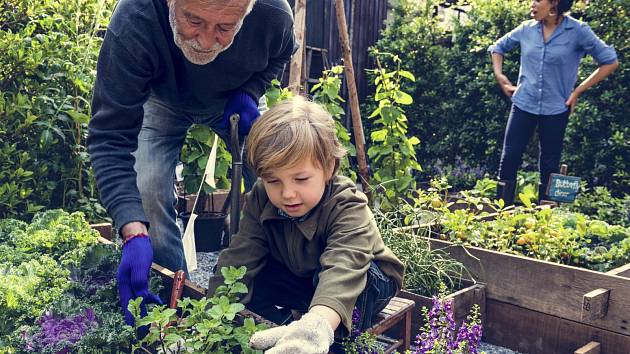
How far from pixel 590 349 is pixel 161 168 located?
5.77ft

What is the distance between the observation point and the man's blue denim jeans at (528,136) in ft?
14.1

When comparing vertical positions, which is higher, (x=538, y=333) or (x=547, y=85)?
(x=547, y=85)

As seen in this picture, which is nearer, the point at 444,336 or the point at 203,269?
the point at 444,336

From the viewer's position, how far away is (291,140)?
5.48ft

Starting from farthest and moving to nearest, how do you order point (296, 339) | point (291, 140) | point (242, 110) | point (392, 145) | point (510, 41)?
point (510, 41) < point (392, 145) < point (242, 110) < point (291, 140) < point (296, 339)

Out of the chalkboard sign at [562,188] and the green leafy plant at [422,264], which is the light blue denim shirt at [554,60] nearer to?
the chalkboard sign at [562,188]

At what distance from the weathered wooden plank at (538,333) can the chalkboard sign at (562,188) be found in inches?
50.9

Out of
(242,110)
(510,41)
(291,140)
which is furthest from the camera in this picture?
(510,41)

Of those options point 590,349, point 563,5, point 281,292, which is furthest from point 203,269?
point 563,5

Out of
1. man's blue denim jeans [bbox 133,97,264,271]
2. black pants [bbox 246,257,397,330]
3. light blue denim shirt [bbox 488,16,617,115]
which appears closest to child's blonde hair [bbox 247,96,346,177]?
black pants [bbox 246,257,397,330]

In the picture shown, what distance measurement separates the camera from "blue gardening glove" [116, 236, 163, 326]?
1725 mm

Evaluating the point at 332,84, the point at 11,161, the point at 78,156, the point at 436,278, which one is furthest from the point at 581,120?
the point at 11,161

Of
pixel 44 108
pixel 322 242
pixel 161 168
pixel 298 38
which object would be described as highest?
pixel 298 38

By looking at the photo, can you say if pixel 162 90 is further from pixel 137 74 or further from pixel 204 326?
pixel 204 326
